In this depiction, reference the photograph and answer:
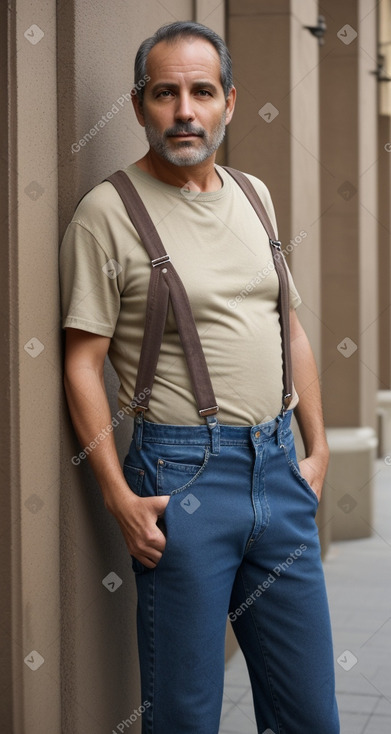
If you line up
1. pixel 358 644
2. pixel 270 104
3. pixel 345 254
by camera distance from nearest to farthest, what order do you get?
1. pixel 358 644
2. pixel 270 104
3. pixel 345 254

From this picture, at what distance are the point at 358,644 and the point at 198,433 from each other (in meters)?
3.23

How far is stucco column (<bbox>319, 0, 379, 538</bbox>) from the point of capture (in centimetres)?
839

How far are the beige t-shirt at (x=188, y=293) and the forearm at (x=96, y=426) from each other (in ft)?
0.32

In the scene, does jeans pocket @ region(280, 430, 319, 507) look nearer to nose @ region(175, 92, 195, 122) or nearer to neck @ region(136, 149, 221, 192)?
neck @ region(136, 149, 221, 192)

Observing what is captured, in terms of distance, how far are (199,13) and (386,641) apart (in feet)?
10.5

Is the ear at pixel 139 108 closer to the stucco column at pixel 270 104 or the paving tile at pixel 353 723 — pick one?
the paving tile at pixel 353 723

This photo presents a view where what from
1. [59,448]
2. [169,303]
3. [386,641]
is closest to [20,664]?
[59,448]

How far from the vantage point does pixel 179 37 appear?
9.34 feet

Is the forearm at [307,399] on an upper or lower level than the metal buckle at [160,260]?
lower

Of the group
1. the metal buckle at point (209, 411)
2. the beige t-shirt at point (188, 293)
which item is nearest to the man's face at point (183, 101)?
the beige t-shirt at point (188, 293)

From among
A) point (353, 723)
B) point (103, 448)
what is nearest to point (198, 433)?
point (103, 448)

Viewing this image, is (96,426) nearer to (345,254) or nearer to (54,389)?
(54,389)

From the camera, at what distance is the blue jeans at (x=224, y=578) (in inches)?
106

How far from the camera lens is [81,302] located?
9.06ft
